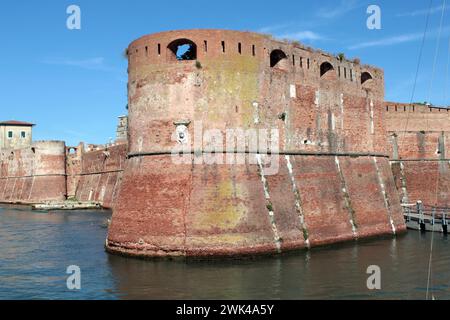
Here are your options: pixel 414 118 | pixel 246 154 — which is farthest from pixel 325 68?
pixel 414 118

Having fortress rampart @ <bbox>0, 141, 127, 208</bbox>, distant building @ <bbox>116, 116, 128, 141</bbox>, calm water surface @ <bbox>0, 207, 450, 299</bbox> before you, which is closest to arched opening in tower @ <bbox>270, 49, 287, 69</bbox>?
calm water surface @ <bbox>0, 207, 450, 299</bbox>

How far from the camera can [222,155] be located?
1947 centimetres

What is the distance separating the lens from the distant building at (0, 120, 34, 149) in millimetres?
84113

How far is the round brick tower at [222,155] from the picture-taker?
1867 cm

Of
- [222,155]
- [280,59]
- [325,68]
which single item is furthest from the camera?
[325,68]

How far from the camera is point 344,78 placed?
84.6ft

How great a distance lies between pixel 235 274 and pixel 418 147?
20.1 metres

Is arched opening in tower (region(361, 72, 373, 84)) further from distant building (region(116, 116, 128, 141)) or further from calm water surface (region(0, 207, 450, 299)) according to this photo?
distant building (region(116, 116, 128, 141))

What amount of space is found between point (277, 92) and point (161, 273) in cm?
950

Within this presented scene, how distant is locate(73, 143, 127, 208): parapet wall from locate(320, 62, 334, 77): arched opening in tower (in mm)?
24966

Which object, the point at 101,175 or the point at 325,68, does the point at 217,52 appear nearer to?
the point at 325,68

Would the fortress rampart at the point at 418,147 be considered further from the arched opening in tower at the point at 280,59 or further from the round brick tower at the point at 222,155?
the arched opening in tower at the point at 280,59

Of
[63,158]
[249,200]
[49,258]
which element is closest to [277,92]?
[249,200]
